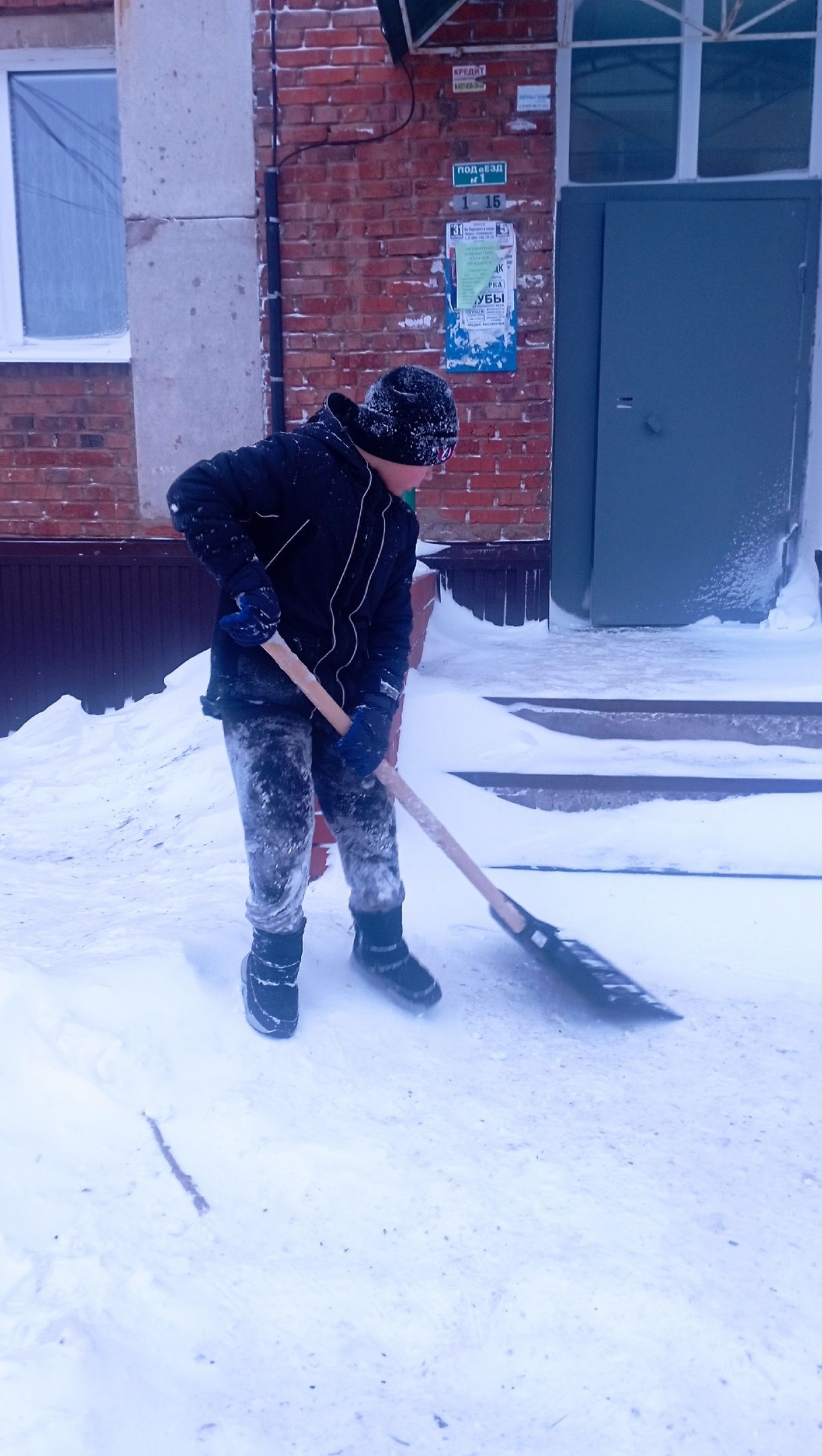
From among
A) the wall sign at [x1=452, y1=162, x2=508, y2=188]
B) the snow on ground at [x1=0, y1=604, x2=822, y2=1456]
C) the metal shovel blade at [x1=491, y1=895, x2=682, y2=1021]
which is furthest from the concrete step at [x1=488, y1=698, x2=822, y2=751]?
the wall sign at [x1=452, y1=162, x2=508, y2=188]

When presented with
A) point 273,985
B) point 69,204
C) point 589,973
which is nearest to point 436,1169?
point 273,985

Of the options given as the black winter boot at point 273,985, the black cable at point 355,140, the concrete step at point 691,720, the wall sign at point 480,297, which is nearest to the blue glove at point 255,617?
the black winter boot at point 273,985

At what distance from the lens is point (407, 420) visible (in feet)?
8.52

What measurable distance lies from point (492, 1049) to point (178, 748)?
9.00 ft

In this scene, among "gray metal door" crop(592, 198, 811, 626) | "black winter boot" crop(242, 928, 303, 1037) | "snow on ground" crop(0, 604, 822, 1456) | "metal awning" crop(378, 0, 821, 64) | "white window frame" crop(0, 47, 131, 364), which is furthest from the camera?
"white window frame" crop(0, 47, 131, 364)

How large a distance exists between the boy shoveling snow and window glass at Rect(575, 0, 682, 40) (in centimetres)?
373

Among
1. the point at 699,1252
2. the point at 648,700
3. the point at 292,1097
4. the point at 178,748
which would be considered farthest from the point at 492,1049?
the point at 178,748

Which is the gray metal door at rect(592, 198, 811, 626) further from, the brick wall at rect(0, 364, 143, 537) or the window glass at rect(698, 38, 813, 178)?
the brick wall at rect(0, 364, 143, 537)

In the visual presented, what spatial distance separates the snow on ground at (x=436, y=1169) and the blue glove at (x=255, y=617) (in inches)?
34.5

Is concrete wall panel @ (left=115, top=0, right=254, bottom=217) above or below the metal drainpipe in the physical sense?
above

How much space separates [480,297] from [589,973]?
367cm

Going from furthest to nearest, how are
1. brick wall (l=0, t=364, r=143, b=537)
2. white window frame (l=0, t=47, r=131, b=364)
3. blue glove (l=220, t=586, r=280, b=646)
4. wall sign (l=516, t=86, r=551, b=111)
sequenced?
brick wall (l=0, t=364, r=143, b=537) → white window frame (l=0, t=47, r=131, b=364) → wall sign (l=516, t=86, r=551, b=111) → blue glove (l=220, t=586, r=280, b=646)

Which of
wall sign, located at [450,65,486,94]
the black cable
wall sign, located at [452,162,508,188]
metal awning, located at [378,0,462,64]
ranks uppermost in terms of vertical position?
metal awning, located at [378,0,462,64]

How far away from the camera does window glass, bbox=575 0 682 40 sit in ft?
17.5
